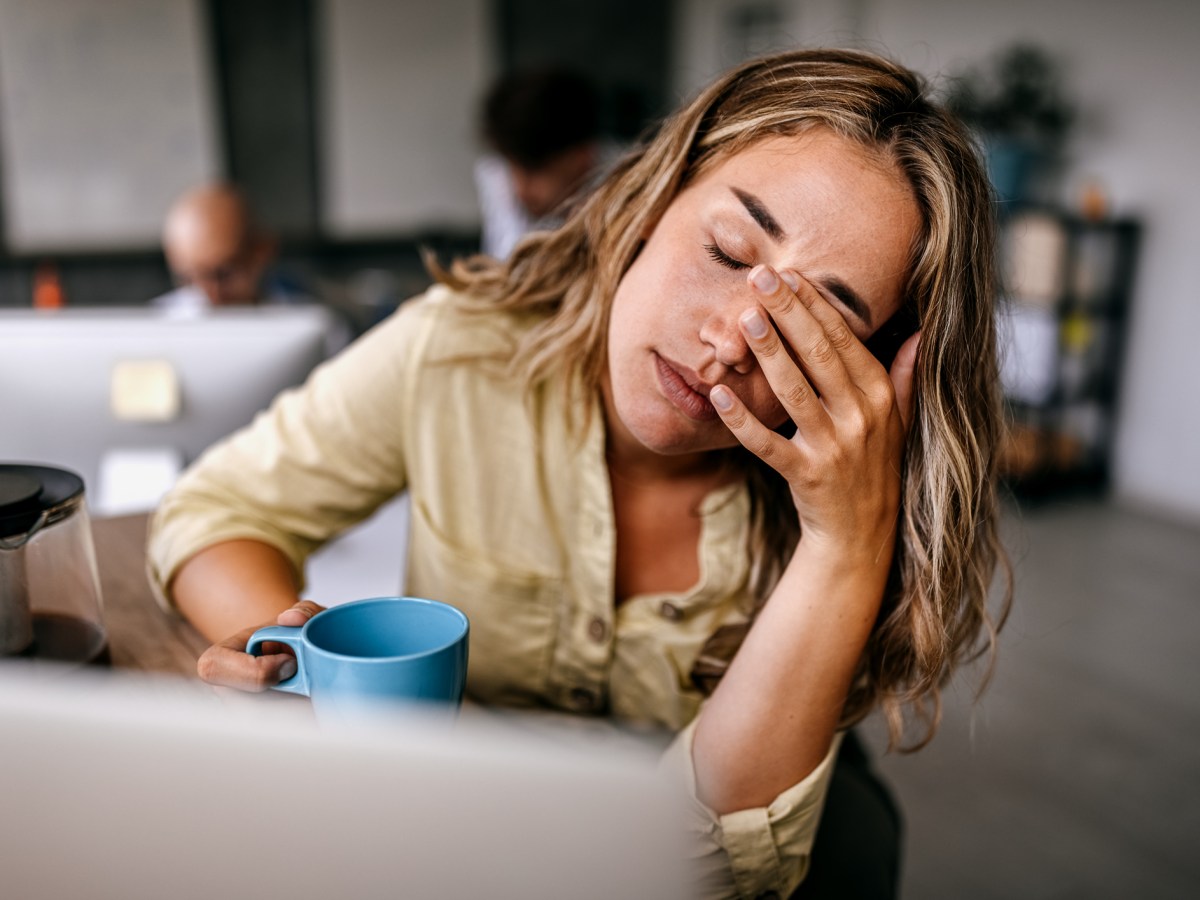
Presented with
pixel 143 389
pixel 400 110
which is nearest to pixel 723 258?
pixel 143 389

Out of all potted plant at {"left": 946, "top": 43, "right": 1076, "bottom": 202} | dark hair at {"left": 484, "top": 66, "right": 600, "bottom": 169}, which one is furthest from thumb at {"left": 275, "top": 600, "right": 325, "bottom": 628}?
potted plant at {"left": 946, "top": 43, "right": 1076, "bottom": 202}

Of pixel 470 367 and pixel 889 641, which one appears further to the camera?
pixel 470 367

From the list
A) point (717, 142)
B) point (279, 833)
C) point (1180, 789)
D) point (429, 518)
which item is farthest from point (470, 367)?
point (1180, 789)

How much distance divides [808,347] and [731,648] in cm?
35

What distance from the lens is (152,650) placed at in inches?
35.2

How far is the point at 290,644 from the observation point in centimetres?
59

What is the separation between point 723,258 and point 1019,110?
3.60m

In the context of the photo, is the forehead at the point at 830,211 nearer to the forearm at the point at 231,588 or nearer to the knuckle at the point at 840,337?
the knuckle at the point at 840,337

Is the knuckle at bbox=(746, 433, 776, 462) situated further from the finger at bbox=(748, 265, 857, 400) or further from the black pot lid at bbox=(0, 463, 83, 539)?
the black pot lid at bbox=(0, 463, 83, 539)

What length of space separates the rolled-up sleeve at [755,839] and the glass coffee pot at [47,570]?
0.51 metres

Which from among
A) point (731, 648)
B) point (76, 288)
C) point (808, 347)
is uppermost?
point (808, 347)

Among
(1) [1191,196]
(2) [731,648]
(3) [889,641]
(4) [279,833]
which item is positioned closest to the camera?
(4) [279,833]

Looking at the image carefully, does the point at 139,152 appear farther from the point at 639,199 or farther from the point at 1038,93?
the point at 639,199

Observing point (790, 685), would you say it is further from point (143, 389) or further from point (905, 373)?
point (143, 389)
